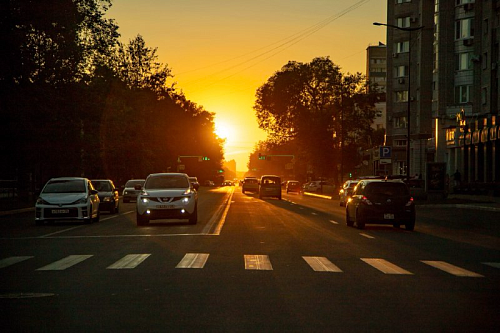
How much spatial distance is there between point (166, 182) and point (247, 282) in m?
17.0

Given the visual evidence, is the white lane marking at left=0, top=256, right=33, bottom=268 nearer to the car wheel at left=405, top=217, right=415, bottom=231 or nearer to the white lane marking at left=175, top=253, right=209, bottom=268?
the white lane marking at left=175, top=253, right=209, bottom=268

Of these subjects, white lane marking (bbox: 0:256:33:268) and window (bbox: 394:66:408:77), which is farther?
window (bbox: 394:66:408:77)

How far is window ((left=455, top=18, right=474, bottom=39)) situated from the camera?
70312 millimetres

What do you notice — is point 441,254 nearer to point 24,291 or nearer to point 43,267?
point 43,267

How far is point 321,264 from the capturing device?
1543 cm

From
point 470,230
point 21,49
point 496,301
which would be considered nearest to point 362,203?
point 470,230

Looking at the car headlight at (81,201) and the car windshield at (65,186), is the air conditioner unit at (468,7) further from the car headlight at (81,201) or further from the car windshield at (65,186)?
the car headlight at (81,201)

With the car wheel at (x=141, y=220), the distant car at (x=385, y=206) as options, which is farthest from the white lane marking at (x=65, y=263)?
the distant car at (x=385, y=206)

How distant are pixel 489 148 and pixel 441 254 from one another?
46.2m

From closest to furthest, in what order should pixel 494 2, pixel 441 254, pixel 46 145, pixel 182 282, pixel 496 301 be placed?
pixel 496 301
pixel 182 282
pixel 441 254
pixel 46 145
pixel 494 2

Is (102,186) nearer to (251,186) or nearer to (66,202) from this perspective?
(66,202)

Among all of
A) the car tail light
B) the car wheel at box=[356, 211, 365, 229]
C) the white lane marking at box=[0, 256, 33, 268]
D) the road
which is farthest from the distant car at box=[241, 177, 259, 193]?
the white lane marking at box=[0, 256, 33, 268]

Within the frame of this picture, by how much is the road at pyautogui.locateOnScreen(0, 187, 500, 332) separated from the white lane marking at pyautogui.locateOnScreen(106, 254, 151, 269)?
0.05m

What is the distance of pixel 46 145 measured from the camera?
1838 inches
